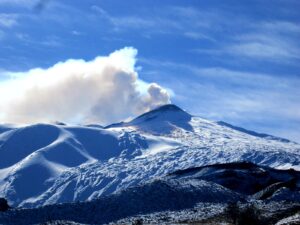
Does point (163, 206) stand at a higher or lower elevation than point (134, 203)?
lower

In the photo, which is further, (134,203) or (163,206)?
(163,206)

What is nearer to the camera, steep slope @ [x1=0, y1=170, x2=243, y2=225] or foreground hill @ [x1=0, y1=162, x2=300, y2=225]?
foreground hill @ [x1=0, y1=162, x2=300, y2=225]

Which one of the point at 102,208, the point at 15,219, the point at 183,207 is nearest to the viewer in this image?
the point at 15,219

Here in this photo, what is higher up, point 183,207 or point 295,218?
point 183,207

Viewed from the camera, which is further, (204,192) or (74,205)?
(204,192)

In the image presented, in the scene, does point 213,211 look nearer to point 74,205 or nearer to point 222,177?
point 74,205

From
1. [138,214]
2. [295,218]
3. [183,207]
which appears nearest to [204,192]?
[183,207]

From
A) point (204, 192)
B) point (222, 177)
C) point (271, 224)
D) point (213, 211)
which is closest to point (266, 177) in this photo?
point (222, 177)

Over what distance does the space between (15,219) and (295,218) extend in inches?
1376

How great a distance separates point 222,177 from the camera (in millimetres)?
143375

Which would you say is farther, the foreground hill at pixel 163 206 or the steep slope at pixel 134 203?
the steep slope at pixel 134 203

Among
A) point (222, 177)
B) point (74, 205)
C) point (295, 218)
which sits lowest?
point (295, 218)

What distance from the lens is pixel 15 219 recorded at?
280ft

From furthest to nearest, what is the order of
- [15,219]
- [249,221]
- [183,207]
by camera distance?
[183,207]
[15,219]
[249,221]
